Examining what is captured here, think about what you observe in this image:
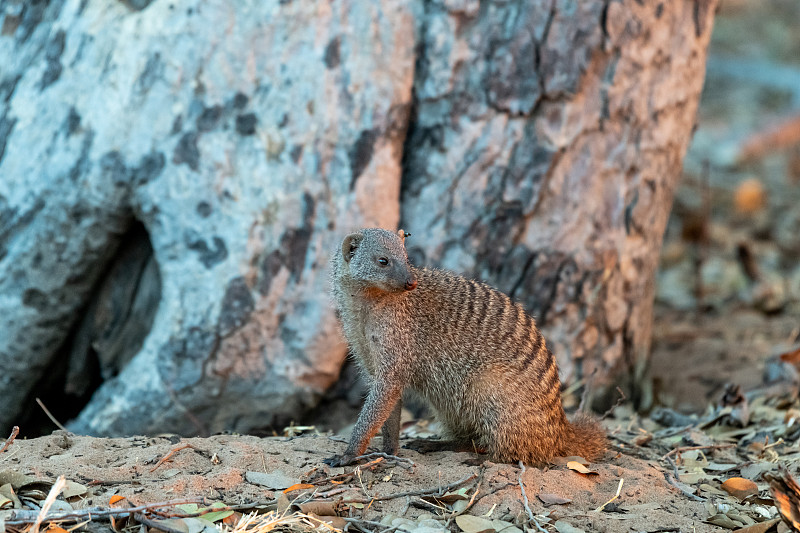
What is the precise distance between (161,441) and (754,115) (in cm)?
1107

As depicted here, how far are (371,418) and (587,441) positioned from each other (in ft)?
3.16

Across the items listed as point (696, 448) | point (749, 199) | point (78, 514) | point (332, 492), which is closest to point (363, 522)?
point (332, 492)

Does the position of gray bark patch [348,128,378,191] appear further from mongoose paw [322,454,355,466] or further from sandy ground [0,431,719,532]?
mongoose paw [322,454,355,466]

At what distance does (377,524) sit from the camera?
269cm

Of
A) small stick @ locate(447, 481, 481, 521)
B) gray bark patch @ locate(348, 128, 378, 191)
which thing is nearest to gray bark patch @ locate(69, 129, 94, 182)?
gray bark patch @ locate(348, 128, 378, 191)

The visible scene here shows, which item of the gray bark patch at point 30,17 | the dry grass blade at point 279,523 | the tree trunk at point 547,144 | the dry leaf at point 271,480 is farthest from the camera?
the gray bark patch at point 30,17

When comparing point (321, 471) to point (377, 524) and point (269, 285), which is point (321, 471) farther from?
point (269, 285)

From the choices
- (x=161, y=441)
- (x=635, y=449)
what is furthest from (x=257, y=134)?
(x=635, y=449)

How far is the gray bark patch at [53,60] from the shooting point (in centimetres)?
439

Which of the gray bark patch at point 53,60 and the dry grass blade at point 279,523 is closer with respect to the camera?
the dry grass blade at point 279,523

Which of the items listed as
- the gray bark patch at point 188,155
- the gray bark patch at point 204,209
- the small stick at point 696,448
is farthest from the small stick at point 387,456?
the gray bark patch at point 188,155

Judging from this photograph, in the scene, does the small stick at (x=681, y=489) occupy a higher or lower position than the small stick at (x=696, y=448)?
lower

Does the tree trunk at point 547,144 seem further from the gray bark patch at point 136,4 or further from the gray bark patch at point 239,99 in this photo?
the gray bark patch at point 136,4

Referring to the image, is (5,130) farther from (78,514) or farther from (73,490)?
(78,514)
